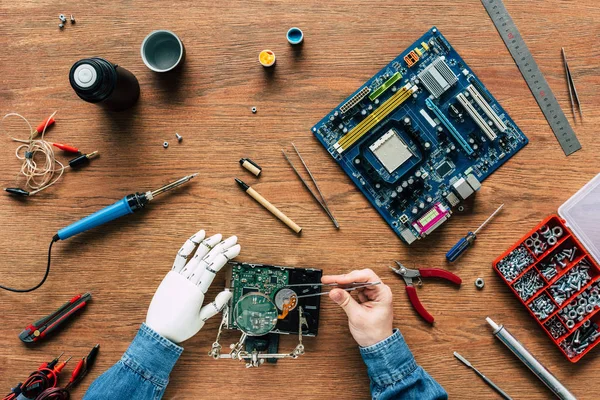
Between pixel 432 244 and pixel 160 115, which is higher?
pixel 160 115

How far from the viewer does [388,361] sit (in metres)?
1.55

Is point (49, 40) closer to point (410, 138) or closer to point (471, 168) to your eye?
point (410, 138)

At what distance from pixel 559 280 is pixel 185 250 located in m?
1.41

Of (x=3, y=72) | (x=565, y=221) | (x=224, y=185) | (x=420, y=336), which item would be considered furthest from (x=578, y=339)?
(x=3, y=72)

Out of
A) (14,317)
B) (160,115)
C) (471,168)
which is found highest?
(160,115)

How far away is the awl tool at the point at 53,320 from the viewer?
166 cm

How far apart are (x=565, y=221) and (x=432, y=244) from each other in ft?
1.71

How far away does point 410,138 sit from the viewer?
1.67m

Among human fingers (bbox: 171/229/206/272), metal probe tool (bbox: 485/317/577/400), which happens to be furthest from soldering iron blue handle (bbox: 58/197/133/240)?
metal probe tool (bbox: 485/317/577/400)

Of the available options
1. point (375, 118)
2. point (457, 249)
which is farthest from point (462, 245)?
point (375, 118)

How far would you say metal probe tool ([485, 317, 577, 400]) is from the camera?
1.65 meters

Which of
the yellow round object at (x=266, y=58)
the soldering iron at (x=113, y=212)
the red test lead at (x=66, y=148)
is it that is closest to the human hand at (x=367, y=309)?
the soldering iron at (x=113, y=212)

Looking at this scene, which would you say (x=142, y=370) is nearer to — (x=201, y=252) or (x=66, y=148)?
(x=201, y=252)

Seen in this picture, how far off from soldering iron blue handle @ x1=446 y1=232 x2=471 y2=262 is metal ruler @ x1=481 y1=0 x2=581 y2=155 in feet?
1.76
